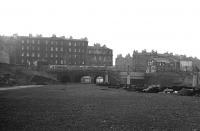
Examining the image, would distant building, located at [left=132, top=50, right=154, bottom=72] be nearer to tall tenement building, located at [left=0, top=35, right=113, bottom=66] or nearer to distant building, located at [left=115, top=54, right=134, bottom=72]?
distant building, located at [left=115, top=54, right=134, bottom=72]

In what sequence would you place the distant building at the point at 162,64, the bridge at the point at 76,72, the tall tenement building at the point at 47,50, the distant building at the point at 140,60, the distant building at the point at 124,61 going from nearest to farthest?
the bridge at the point at 76,72 < the tall tenement building at the point at 47,50 < the distant building at the point at 162,64 < the distant building at the point at 140,60 < the distant building at the point at 124,61

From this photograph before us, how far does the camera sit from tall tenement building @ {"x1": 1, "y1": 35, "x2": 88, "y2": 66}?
14100 cm

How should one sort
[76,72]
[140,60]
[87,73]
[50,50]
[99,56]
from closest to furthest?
[76,72], [87,73], [50,50], [99,56], [140,60]

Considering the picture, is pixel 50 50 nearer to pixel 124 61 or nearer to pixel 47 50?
pixel 47 50

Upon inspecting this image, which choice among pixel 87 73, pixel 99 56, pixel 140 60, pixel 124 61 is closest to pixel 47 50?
pixel 99 56

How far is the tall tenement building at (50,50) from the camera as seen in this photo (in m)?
141

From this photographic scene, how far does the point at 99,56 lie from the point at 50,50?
87.5 feet

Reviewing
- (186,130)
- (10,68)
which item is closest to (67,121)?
(186,130)

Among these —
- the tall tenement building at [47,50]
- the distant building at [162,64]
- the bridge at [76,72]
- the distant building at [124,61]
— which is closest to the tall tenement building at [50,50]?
the tall tenement building at [47,50]

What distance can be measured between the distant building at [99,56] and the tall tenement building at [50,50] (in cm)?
992

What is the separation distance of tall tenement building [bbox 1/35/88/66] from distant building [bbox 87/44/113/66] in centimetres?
992

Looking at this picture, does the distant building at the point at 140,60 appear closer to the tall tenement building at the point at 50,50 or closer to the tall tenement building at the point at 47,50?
the tall tenement building at the point at 47,50

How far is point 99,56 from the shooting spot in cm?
15625

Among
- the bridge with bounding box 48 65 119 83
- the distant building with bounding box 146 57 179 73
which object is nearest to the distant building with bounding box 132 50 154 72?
the distant building with bounding box 146 57 179 73
